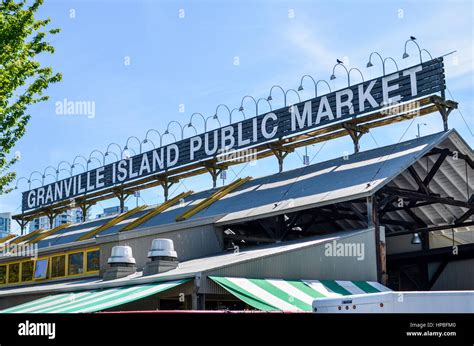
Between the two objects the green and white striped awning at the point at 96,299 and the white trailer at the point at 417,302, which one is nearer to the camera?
the white trailer at the point at 417,302

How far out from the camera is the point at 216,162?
44.6 metres

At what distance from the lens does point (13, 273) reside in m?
42.1

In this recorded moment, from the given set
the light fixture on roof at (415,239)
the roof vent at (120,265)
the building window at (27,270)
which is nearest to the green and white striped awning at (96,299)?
the roof vent at (120,265)

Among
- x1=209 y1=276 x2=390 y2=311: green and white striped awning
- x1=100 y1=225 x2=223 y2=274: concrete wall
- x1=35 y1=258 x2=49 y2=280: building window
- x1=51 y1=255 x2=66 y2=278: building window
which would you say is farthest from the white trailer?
x1=35 y1=258 x2=49 y2=280: building window

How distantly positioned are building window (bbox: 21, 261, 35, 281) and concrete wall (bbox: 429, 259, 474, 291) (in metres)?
24.0

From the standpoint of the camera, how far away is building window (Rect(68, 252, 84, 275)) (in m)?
36.7

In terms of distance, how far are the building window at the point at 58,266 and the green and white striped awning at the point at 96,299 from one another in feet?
29.0

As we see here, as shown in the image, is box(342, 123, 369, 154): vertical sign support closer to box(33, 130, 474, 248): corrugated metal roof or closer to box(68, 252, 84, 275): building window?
box(33, 130, 474, 248): corrugated metal roof

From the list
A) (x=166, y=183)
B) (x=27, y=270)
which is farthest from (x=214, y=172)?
(x=27, y=270)

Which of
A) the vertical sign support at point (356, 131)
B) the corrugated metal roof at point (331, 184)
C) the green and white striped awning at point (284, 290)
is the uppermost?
the vertical sign support at point (356, 131)

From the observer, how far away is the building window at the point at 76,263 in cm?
3668

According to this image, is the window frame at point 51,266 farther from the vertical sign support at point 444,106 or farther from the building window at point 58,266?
the vertical sign support at point 444,106

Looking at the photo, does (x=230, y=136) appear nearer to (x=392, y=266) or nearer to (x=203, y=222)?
(x=203, y=222)

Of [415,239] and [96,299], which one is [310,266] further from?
[415,239]
